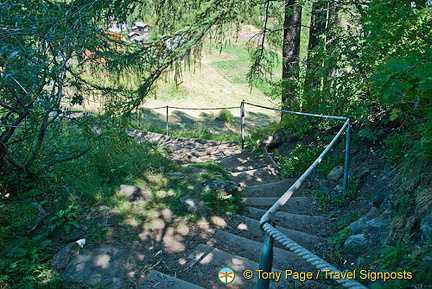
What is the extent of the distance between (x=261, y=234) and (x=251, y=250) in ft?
1.50

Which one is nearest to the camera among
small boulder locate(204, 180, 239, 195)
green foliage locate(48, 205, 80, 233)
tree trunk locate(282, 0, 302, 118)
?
green foliage locate(48, 205, 80, 233)

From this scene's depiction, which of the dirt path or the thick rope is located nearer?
the thick rope

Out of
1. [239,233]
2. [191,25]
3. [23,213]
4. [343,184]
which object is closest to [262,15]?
[191,25]

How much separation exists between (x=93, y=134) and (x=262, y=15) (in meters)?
5.82

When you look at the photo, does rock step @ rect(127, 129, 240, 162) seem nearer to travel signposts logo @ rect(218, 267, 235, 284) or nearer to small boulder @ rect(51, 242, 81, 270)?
small boulder @ rect(51, 242, 81, 270)

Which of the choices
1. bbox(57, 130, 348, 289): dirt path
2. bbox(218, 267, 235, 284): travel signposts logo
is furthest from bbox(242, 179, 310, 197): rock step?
bbox(218, 267, 235, 284): travel signposts logo

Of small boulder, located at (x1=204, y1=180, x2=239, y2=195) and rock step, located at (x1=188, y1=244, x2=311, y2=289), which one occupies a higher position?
small boulder, located at (x1=204, y1=180, x2=239, y2=195)

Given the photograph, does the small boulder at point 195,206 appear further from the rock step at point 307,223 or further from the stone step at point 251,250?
the rock step at point 307,223

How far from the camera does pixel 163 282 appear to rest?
10.0 feet

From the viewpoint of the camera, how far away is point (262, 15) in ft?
28.1

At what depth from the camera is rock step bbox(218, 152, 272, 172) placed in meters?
7.00

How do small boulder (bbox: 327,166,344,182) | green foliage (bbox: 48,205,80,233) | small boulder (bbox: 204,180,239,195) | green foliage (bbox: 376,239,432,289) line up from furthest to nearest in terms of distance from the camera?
small boulder (bbox: 327,166,344,182) → small boulder (bbox: 204,180,239,195) → green foliage (bbox: 48,205,80,233) → green foliage (bbox: 376,239,432,289)

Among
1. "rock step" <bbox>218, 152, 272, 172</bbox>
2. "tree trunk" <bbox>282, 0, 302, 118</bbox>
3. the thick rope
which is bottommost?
"rock step" <bbox>218, 152, 272, 172</bbox>

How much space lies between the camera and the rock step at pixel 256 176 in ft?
19.5
